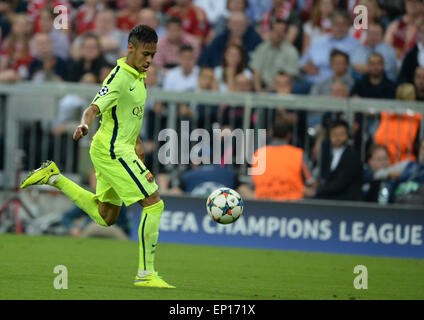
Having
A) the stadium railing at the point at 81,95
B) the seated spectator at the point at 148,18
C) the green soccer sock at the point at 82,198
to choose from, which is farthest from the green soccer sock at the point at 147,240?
the seated spectator at the point at 148,18

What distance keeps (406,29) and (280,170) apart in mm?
4555

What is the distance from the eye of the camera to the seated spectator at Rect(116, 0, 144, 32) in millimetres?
18062

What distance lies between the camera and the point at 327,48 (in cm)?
1636

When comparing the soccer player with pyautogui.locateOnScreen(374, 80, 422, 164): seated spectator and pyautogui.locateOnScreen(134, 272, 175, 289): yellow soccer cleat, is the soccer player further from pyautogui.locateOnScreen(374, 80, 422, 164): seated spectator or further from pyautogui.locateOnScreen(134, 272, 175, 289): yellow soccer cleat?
pyautogui.locateOnScreen(374, 80, 422, 164): seated spectator

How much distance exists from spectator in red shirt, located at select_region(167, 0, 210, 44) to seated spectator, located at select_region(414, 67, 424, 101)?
4.63 metres

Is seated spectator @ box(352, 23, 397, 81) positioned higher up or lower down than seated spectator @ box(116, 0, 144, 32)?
lower down

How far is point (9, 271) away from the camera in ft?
30.3

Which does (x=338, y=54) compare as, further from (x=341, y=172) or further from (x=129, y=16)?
(x=129, y=16)

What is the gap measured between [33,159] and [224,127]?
3245 mm

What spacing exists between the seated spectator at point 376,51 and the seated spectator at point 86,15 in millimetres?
5620

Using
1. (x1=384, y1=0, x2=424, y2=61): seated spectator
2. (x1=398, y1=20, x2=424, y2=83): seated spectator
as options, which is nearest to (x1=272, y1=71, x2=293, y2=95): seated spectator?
(x1=398, y1=20, x2=424, y2=83): seated spectator

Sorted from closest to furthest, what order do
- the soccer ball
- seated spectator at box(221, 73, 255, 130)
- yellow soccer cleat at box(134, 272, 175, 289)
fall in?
yellow soccer cleat at box(134, 272, 175, 289)
the soccer ball
seated spectator at box(221, 73, 255, 130)

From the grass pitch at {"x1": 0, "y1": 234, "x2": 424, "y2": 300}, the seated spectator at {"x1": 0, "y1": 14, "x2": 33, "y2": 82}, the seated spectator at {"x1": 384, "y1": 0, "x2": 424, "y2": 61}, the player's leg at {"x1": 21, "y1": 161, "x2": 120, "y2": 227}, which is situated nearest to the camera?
the grass pitch at {"x1": 0, "y1": 234, "x2": 424, "y2": 300}

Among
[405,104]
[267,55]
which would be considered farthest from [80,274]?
[267,55]
